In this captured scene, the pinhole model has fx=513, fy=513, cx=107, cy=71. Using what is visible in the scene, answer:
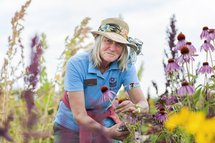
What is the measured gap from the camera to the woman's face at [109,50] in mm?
3424

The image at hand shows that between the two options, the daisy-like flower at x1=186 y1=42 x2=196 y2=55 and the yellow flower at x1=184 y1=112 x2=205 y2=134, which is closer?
the yellow flower at x1=184 y1=112 x2=205 y2=134

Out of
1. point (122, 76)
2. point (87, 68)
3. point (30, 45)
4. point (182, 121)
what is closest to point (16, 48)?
point (87, 68)

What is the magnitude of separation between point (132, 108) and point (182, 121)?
2.28 metres

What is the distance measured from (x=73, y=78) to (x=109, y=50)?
31 centimetres

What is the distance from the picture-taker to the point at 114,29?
3.69 meters

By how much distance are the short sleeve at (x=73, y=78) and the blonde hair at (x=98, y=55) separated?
136 mm

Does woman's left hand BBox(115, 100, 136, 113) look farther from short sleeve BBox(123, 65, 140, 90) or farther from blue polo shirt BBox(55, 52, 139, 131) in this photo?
short sleeve BBox(123, 65, 140, 90)

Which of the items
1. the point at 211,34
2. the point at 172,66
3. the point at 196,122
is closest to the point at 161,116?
the point at 172,66

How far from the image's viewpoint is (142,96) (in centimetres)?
373

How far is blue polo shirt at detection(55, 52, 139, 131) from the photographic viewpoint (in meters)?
3.41

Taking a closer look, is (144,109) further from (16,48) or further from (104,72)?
(16,48)

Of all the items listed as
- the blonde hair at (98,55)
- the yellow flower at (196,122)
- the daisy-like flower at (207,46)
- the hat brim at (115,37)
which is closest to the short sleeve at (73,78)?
the blonde hair at (98,55)

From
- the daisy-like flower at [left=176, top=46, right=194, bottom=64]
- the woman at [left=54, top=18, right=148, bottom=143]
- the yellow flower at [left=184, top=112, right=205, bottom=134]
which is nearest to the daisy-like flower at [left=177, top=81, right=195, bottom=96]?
the daisy-like flower at [left=176, top=46, right=194, bottom=64]

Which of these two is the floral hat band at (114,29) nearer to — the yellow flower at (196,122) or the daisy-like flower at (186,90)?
the daisy-like flower at (186,90)
